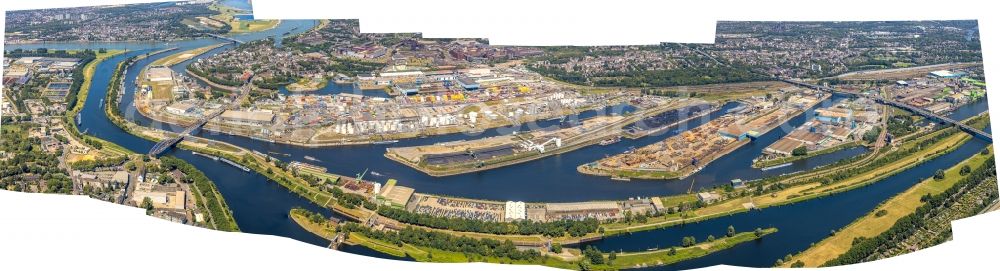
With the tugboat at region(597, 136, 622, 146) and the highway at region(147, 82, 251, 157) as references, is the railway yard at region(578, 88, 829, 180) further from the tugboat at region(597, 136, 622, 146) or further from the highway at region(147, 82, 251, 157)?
the highway at region(147, 82, 251, 157)

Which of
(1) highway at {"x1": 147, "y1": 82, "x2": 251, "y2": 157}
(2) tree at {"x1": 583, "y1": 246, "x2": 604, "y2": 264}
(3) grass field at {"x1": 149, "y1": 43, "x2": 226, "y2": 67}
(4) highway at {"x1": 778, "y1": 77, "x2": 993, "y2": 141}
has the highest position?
(3) grass field at {"x1": 149, "y1": 43, "x2": 226, "y2": 67}

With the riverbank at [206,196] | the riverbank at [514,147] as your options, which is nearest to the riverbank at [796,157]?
the riverbank at [514,147]

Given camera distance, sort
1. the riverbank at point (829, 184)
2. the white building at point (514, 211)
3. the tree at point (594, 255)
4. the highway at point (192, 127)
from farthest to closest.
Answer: the highway at point (192, 127) → the riverbank at point (829, 184) → the white building at point (514, 211) → the tree at point (594, 255)

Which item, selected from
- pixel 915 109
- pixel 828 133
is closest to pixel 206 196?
pixel 828 133

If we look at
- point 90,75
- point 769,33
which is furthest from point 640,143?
point 90,75

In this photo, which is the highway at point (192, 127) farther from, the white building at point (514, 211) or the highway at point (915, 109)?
the highway at point (915, 109)

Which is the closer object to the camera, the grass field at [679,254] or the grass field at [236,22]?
the grass field at [679,254]

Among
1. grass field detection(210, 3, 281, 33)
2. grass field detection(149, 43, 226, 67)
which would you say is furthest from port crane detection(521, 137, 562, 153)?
grass field detection(149, 43, 226, 67)
